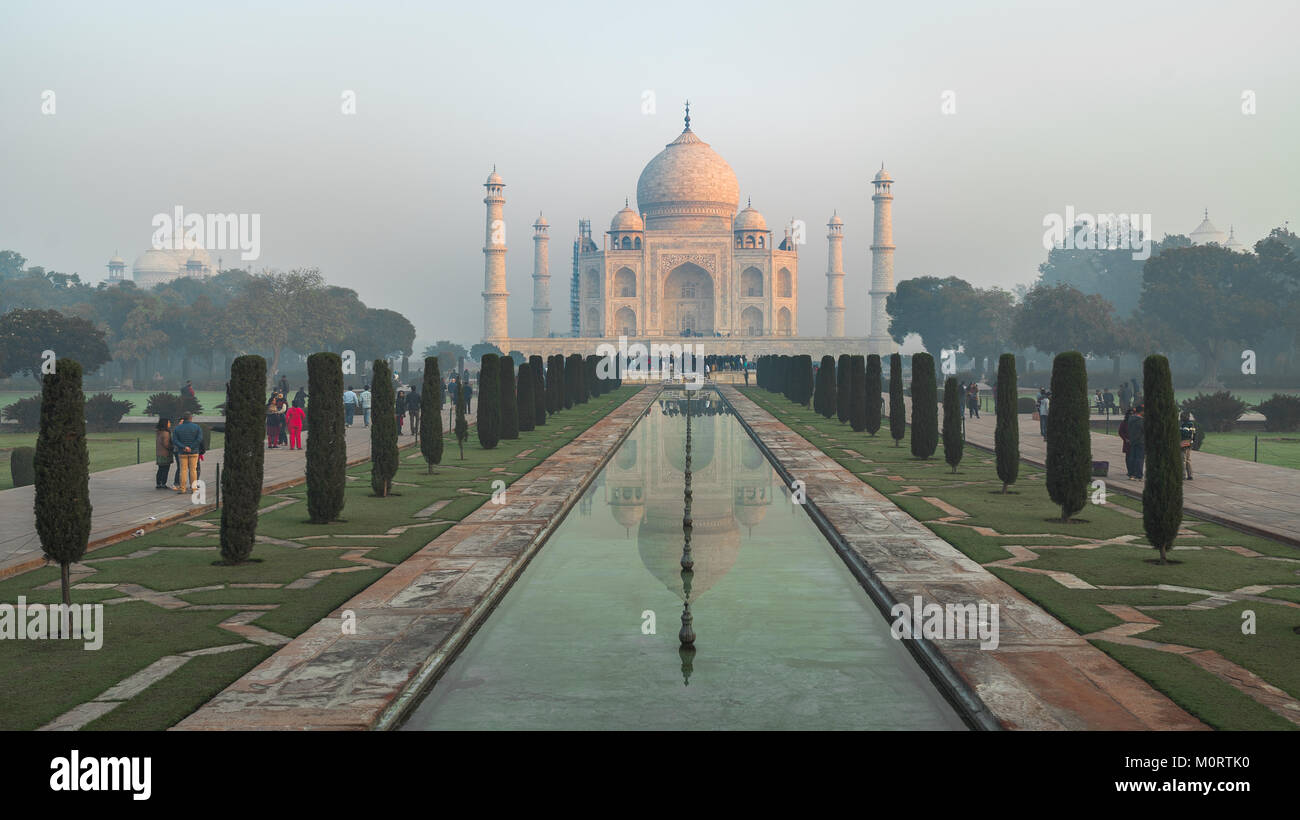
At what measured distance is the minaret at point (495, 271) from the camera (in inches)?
2977

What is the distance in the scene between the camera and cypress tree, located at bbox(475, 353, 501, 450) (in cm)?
2131

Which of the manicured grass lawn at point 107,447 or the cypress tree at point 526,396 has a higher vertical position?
the cypress tree at point 526,396

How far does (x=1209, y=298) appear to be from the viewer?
178 ft

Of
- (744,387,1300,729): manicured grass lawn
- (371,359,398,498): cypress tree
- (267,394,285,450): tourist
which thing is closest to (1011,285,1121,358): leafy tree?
(744,387,1300,729): manicured grass lawn

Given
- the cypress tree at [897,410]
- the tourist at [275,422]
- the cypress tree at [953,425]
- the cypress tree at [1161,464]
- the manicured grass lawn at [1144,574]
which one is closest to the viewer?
the manicured grass lawn at [1144,574]

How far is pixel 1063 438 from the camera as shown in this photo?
1203 cm

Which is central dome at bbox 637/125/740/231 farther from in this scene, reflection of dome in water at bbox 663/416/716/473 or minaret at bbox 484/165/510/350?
reflection of dome in water at bbox 663/416/716/473

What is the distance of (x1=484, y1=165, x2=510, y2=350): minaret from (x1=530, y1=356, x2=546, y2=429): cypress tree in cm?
4805

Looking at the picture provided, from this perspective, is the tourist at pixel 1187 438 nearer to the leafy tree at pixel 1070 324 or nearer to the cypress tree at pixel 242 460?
the cypress tree at pixel 242 460

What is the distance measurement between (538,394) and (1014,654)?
71.0 feet

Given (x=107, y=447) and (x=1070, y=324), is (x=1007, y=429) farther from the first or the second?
(x=1070, y=324)

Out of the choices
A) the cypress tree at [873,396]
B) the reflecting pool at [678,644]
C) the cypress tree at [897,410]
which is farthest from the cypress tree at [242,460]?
the cypress tree at [873,396]

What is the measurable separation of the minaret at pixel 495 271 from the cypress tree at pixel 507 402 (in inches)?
2086
